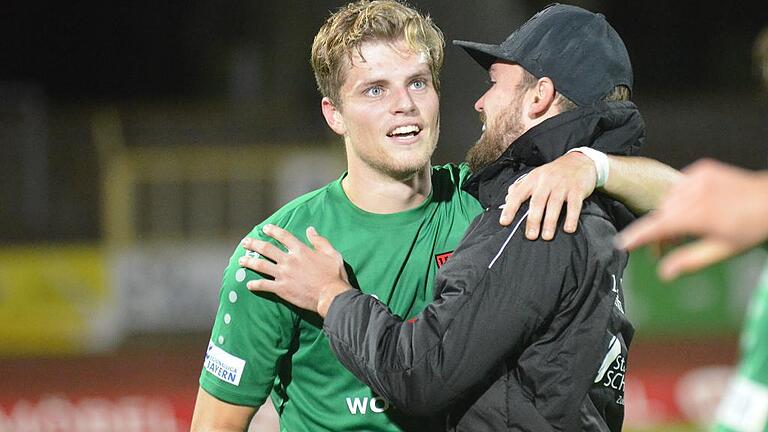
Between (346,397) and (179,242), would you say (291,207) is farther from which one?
(179,242)

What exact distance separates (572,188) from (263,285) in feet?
2.92

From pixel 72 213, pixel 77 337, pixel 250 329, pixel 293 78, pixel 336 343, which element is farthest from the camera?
pixel 293 78

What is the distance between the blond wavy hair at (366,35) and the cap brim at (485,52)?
19cm

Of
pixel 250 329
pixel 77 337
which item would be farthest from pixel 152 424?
pixel 250 329

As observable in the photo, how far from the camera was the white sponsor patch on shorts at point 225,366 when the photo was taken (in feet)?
10.9

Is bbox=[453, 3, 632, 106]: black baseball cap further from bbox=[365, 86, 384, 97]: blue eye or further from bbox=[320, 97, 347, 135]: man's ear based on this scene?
bbox=[320, 97, 347, 135]: man's ear

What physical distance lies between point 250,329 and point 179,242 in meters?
7.49

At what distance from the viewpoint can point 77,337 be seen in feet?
34.3

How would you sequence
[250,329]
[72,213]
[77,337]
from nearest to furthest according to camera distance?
1. [250,329]
2. [77,337]
3. [72,213]

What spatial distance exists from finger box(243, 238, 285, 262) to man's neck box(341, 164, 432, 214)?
0.38 meters

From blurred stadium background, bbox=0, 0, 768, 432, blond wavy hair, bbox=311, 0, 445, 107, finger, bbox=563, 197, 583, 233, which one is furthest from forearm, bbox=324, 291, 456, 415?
blurred stadium background, bbox=0, 0, 768, 432

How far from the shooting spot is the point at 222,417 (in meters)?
3.38

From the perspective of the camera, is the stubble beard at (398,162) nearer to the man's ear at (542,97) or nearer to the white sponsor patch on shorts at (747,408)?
the man's ear at (542,97)

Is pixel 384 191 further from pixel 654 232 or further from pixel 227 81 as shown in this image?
pixel 227 81
